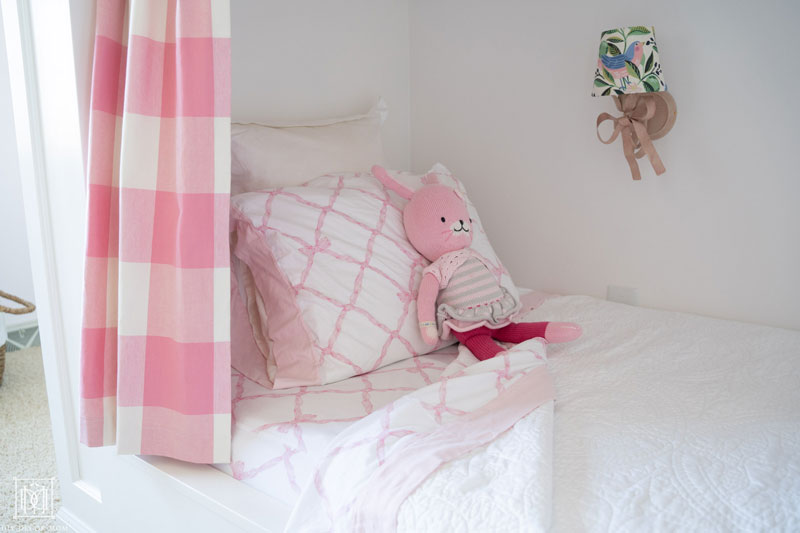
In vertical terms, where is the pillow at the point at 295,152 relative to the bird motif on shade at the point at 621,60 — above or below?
below

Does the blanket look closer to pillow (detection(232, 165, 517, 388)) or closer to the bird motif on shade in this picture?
pillow (detection(232, 165, 517, 388))

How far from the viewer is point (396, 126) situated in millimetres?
2391

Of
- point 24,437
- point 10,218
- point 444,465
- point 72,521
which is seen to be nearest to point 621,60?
point 444,465

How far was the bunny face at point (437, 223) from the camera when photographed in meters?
1.54

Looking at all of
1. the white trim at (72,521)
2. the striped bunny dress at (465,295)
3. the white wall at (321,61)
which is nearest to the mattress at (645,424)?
the striped bunny dress at (465,295)

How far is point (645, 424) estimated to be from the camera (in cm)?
110

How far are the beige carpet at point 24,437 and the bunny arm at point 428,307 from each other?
111 centimetres

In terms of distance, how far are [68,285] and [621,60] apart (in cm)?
153

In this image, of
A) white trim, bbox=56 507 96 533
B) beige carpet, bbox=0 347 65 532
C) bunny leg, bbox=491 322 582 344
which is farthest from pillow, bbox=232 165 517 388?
beige carpet, bbox=0 347 65 532

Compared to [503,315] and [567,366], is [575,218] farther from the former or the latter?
[567,366]

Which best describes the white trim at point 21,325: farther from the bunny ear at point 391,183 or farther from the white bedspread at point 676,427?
the white bedspread at point 676,427

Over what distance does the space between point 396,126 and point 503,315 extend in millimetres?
1113

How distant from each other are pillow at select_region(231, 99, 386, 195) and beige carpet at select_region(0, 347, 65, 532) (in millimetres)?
1074

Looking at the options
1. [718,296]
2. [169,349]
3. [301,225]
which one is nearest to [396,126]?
[301,225]
